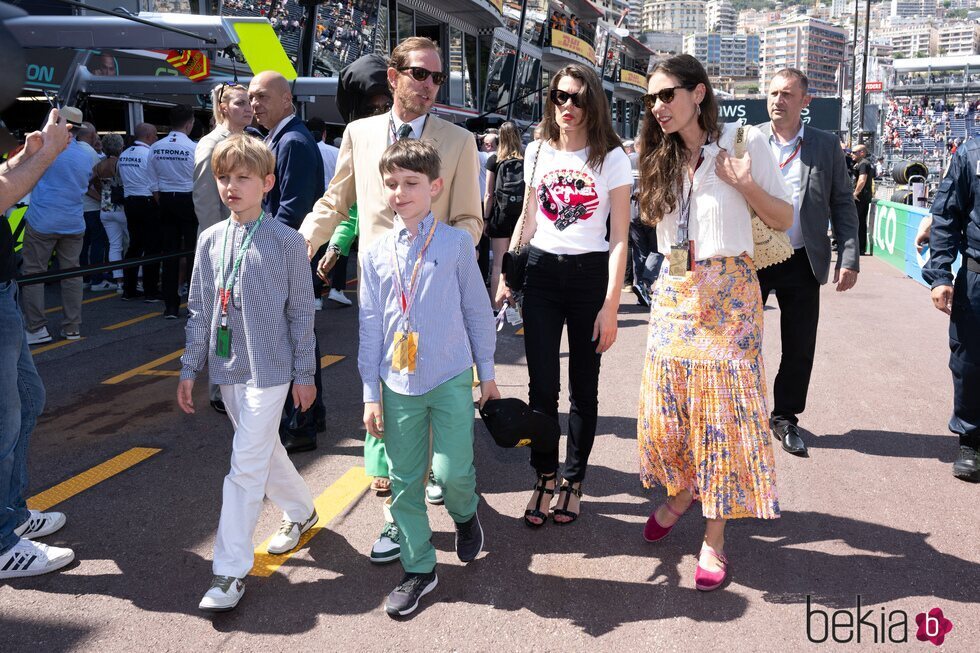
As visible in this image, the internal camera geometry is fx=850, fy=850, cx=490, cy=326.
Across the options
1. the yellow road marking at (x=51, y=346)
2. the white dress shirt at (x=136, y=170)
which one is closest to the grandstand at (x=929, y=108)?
the white dress shirt at (x=136, y=170)

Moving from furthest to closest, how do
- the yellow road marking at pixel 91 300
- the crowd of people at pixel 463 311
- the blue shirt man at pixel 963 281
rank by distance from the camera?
the yellow road marking at pixel 91 300 < the blue shirt man at pixel 963 281 < the crowd of people at pixel 463 311

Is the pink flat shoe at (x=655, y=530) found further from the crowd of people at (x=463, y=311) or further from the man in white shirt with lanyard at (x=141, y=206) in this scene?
the man in white shirt with lanyard at (x=141, y=206)

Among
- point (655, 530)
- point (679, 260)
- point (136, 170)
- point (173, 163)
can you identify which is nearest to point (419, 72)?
point (679, 260)

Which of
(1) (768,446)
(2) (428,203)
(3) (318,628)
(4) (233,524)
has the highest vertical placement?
(2) (428,203)

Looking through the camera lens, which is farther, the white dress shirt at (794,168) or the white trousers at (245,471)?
the white dress shirt at (794,168)

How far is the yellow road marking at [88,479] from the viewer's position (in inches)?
165

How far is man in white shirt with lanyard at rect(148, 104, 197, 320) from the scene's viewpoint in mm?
9062

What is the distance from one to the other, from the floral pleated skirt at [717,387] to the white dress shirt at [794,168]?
5.99 feet

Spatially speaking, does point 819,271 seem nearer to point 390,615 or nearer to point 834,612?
point 834,612

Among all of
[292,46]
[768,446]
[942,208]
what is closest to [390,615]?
[768,446]

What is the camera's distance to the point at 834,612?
120 inches

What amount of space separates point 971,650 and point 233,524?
8.38ft

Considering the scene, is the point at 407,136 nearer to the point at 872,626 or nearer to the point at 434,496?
the point at 434,496

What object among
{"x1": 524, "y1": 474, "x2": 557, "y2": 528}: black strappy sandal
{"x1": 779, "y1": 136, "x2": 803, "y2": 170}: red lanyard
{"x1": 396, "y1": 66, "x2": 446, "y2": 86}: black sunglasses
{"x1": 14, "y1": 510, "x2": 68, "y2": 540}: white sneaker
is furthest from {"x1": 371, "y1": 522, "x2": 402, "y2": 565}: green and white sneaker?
{"x1": 779, "y1": 136, "x2": 803, "y2": 170}: red lanyard
